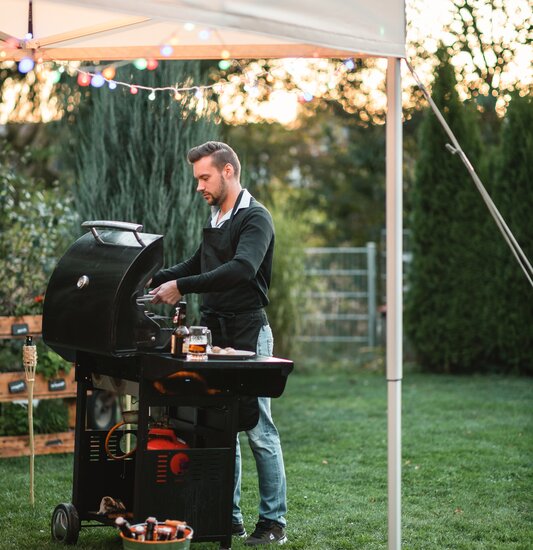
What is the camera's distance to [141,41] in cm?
493

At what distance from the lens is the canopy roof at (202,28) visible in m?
3.21

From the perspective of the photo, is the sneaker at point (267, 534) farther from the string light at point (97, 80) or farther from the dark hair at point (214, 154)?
the string light at point (97, 80)

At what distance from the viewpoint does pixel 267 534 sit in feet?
14.0

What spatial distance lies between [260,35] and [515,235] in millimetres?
6954

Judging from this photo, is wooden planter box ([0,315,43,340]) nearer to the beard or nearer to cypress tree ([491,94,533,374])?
the beard

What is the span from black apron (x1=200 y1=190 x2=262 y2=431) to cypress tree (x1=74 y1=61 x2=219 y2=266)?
249 cm

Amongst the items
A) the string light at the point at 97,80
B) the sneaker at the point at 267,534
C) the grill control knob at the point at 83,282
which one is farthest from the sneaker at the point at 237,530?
the string light at the point at 97,80

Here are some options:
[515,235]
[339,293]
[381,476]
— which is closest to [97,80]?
[381,476]

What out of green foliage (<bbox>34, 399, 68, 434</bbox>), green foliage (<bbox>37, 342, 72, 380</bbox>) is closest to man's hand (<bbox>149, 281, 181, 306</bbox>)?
green foliage (<bbox>37, 342, 72, 380</bbox>)

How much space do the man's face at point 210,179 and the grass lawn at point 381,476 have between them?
4.74ft

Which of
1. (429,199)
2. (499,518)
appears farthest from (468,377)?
(499,518)

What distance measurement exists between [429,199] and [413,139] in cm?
494

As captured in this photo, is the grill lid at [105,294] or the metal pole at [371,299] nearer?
the grill lid at [105,294]

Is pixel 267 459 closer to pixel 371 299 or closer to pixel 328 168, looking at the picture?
pixel 371 299
